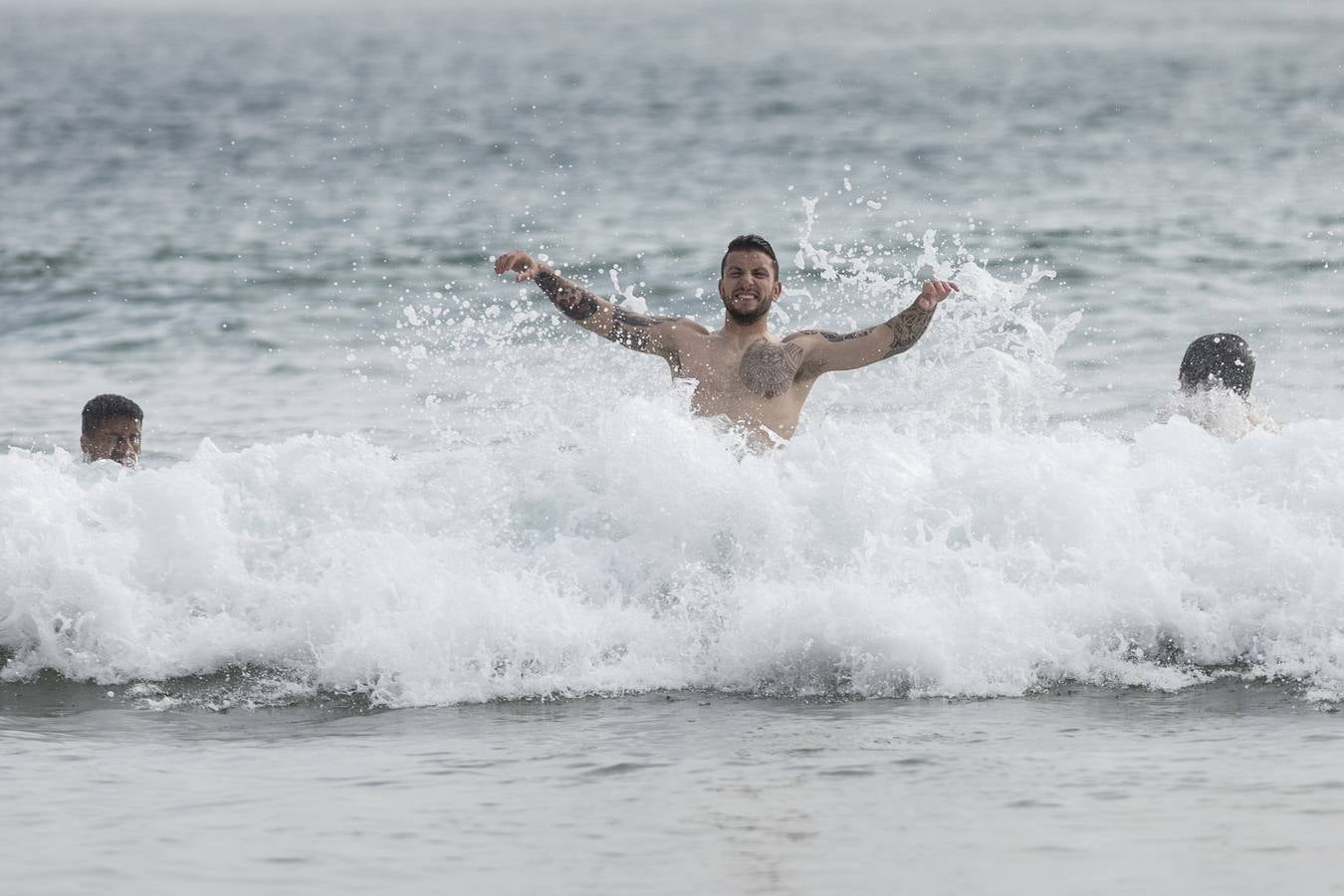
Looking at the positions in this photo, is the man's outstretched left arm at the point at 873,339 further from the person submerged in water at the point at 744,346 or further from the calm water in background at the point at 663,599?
the calm water in background at the point at 663,599

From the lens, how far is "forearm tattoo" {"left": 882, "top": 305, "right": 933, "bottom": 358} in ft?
28.8

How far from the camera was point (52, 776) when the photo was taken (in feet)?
21.2

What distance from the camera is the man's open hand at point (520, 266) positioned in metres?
8.73

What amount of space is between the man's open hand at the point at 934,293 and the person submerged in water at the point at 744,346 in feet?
1.43

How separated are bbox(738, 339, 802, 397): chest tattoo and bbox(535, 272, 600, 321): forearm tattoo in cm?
84

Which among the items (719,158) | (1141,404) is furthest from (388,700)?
(719,158)

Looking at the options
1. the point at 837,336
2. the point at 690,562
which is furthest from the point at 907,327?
the point at 690,562

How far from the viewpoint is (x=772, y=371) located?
9344mm

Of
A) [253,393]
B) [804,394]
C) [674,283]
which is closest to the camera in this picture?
[804,394]

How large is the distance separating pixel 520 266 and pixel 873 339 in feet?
5.89

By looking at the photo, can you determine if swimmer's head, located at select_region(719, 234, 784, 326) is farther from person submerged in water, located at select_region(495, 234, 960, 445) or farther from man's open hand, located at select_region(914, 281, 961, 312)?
man's open hand, located at select_region(914, 281, 961, 312)

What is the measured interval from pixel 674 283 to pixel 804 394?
8.36 m

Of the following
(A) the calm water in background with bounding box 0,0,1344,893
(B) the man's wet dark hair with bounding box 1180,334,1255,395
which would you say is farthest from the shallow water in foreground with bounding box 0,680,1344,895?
(B) the man's wet dark hair with bounding box 1180,334,1255,395

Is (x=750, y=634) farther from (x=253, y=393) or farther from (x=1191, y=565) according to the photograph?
(x=253, y=393)
